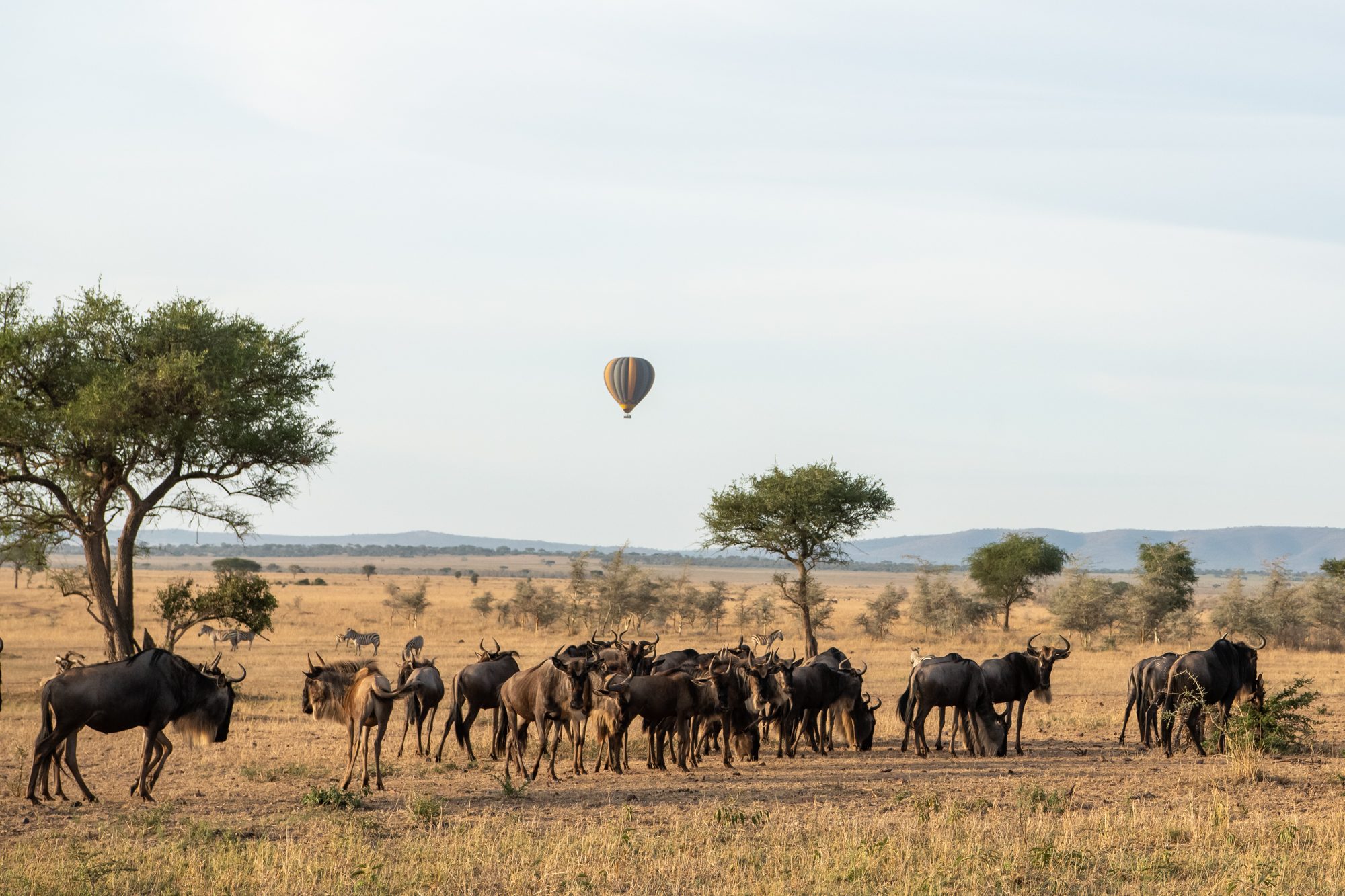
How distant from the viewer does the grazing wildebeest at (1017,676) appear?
18.8m

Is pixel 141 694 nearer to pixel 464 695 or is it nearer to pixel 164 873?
pixel 164 873

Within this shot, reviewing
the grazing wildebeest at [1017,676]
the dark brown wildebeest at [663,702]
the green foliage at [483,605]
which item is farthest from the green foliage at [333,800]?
the green foliage at [483,605]

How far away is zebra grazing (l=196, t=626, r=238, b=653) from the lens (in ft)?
130

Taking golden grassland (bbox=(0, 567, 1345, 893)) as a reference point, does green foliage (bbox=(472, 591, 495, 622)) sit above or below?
below

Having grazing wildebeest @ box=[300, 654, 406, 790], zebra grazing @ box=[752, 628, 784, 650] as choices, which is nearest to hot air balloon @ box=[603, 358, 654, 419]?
zebra grazing @ box=[752, 628, 784, 650]

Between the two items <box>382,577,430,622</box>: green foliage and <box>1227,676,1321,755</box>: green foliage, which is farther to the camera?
<box>382,577,430,622</box>: green foliage

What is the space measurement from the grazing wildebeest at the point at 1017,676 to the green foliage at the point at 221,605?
16.7 metres

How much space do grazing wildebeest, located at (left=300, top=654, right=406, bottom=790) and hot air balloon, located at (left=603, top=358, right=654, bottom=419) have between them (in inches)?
1458

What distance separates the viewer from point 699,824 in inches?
459

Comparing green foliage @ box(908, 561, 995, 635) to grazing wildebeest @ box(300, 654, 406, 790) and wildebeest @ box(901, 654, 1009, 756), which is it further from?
grazing wildebeest @ box(300, 654, 406, 790)

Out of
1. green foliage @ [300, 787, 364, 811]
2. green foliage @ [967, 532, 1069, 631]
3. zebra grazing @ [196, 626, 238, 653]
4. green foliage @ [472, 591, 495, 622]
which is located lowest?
zebra grazing @ [196, 626, 238, 653]

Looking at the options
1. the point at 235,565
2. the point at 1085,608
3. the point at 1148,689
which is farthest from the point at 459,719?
the point at 235,565

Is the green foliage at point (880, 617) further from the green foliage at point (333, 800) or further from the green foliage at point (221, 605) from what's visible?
the green foliage at point (333, 800)

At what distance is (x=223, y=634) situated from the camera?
4278 centimetres
